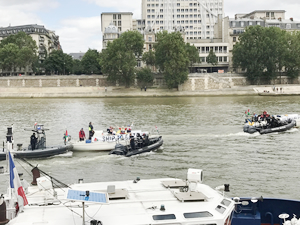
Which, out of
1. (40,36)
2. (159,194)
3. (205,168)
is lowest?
(205,168)

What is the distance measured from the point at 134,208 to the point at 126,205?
1.08 ft

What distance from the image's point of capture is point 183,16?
160375mm

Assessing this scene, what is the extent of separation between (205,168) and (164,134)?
1323 centimetres

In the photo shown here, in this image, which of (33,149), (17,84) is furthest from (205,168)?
(17,84)

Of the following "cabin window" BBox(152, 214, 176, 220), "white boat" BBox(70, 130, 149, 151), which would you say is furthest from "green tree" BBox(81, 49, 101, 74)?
"cabin window" BBox(152, 214, 176, 220)

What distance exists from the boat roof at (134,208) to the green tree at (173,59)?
80.9 meters

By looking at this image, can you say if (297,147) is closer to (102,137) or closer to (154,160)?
(154,160)

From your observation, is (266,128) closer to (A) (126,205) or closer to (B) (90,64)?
(A) (126,205)

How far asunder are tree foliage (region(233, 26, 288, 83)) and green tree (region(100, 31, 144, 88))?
24.8 meters

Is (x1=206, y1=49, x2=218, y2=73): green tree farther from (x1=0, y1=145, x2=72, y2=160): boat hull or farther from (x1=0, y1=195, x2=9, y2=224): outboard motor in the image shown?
(x1=0, y1=195, x2=9, y2=224): outboard motor

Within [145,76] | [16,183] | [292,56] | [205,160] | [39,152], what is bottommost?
[205,160]

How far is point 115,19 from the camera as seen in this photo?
15475 cm

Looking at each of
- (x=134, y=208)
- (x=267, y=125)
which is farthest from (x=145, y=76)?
(x=134, y=208)

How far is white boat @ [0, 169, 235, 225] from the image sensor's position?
37.2 feet
